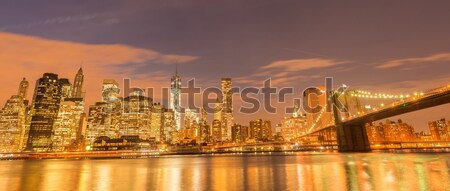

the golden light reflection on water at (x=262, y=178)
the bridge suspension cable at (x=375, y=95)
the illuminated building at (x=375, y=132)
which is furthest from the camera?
the illuminated building at (x=375, y=132)

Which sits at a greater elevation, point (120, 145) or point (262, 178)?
point (120, 145)

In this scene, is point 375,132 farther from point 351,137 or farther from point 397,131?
point 351,137

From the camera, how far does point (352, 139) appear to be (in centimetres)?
7925

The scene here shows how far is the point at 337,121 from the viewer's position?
271 ft

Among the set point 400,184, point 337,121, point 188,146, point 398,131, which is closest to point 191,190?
point 400,184

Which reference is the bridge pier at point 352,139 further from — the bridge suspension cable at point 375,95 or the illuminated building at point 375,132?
the illuminated building at point 375,132

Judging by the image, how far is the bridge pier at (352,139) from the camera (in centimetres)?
7775

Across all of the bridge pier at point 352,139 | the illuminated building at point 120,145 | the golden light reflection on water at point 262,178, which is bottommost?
the golden light reflection on water at point 262,178

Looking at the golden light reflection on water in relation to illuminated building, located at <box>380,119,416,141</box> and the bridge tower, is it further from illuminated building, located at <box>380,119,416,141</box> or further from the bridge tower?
illuminated building, located at <box>380,119,416,141</box>

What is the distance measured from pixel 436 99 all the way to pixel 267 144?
97.0 metres

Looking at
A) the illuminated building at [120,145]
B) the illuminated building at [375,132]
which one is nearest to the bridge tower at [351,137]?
the illuminated building at [375,132]

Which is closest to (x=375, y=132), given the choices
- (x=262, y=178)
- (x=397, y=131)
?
(x=397, y=131)

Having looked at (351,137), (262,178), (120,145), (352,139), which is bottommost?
(262,178)

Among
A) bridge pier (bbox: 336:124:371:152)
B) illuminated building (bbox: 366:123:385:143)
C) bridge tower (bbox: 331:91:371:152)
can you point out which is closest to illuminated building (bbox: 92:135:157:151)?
bridge tower (bbox: 331:91:371:152)
